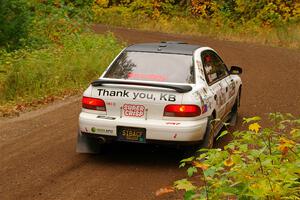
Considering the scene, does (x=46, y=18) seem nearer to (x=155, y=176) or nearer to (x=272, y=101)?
(x=272, y=101)

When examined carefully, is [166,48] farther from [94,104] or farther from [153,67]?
[94,104]

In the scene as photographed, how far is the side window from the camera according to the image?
855 centimetres

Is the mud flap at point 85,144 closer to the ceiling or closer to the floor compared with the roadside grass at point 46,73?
closer to the ceiling

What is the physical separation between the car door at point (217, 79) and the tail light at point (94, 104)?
63.9 inches

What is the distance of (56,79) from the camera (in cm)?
1371

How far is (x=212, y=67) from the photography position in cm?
895

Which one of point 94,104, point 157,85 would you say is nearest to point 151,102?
point 157,85

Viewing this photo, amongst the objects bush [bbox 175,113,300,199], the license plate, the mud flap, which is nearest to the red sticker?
the license plate

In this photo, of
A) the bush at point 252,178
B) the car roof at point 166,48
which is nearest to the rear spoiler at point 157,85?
the car roof at point 166,48

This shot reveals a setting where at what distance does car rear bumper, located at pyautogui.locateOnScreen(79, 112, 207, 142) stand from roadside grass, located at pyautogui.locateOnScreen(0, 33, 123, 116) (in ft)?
13.8

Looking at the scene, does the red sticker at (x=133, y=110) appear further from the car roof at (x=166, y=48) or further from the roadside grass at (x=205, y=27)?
the roadside grass at (x=205, y=27)

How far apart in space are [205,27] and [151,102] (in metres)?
25.1

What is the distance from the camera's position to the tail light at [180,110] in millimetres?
7402

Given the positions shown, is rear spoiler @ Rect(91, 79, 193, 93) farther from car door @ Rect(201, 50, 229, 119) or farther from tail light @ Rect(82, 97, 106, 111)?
car door @ Rect(201, 50, 229, 119)
